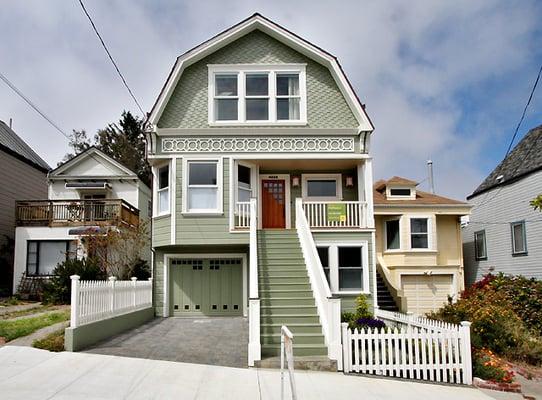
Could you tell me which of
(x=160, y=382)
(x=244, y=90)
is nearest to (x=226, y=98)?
(x=244, y=90)

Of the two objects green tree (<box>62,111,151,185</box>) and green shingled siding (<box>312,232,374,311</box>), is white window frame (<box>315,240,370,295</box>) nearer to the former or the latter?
green shingled siding (<box>312,232,374,311</box>)

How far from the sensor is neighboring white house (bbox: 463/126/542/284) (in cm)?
1877

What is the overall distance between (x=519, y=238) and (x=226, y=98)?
12894mm

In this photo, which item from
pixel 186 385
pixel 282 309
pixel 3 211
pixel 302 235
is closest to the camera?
pixel 186 385

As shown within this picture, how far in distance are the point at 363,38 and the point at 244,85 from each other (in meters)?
4.32

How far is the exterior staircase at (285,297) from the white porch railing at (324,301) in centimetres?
22

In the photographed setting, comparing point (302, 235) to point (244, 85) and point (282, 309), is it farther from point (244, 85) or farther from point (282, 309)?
point (244, 85)

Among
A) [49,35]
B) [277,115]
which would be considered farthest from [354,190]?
[49,35]

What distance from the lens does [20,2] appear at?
10.5 meters

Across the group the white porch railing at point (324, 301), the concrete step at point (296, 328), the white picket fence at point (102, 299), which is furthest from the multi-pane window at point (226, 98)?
the concrete step at point (296, 328)

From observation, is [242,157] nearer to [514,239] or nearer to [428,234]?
[428,234]

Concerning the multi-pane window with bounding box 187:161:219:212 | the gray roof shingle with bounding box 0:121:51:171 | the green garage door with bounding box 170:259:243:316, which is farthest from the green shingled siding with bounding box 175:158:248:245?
the gray roof shingle with bounding box 0:121:51:171

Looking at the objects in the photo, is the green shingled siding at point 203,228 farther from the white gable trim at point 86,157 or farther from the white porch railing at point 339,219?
the white gable trim at point 86,157

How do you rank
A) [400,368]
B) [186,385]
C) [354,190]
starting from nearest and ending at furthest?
[186,385] → [400,368] → [354,190]
